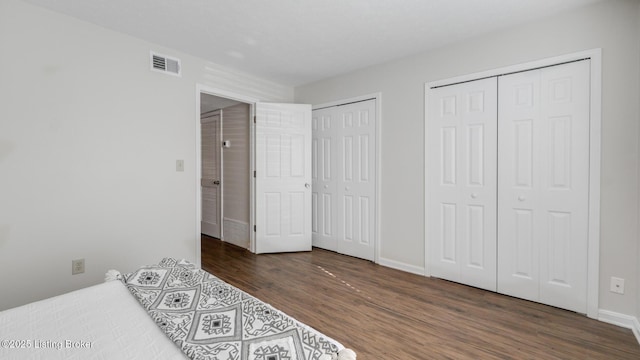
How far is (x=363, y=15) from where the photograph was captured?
242cm

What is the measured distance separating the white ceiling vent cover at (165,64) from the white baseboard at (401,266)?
312 cm

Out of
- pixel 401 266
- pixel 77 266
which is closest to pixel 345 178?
pixel 401 266

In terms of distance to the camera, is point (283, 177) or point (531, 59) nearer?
point (531, 59)

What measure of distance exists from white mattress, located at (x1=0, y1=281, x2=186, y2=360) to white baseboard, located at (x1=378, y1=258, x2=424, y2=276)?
2716 mm

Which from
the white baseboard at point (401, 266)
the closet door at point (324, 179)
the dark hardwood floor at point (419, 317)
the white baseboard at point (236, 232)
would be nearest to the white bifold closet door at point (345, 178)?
the closet door at point (324, 179)

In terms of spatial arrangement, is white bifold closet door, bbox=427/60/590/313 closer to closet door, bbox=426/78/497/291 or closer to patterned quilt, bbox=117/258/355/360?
closet door, bbox=426/78/497/291

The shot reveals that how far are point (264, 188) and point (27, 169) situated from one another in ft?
7.61

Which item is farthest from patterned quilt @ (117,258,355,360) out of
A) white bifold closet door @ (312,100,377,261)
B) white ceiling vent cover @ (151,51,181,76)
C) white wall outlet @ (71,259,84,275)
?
white bifold closet door @ (312,100,377,261)

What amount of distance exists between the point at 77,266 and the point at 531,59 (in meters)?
4.26

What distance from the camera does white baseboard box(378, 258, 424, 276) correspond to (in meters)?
3.26

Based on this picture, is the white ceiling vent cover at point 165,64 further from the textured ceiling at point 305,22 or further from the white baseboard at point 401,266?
the white baseboard at point 401,266

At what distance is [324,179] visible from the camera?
421 centimetres

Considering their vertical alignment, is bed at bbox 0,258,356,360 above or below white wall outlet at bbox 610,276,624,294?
above

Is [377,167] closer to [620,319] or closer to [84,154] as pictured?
[620,319]
